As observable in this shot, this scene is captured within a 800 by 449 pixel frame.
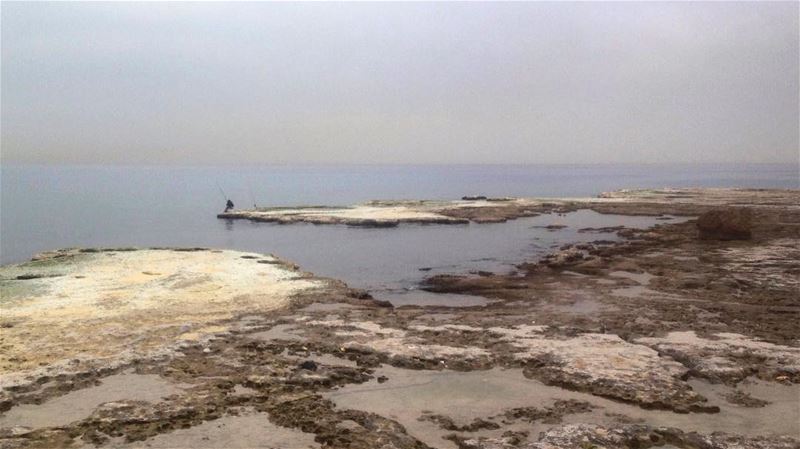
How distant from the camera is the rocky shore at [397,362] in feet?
29.6

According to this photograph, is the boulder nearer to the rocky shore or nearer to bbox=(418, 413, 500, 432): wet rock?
the rocky shore

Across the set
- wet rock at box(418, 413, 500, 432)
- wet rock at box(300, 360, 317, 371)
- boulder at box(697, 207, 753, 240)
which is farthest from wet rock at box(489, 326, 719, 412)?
boulder at box(697, 207, 753, 240)

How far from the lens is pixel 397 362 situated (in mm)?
12102

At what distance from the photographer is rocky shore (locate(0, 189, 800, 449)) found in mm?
9020

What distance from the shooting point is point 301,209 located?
5678cm

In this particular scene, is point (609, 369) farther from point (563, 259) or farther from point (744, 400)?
point (563, 259)

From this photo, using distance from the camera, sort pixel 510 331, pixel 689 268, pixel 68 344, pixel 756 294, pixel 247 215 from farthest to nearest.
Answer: pixel 247 215 → pixel 689 268 → pixel 756 294 → pixel 510 331 → pixel 68 344

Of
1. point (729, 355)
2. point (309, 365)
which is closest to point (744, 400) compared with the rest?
point (729, 355)

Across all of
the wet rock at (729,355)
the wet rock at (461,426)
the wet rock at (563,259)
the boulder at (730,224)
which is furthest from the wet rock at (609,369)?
the boulder at (730,224)

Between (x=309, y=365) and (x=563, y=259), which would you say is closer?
(x=309, y=365)

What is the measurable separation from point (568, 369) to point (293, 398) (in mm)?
5321

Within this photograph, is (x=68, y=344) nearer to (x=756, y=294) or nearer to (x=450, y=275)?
(x=450, y=275)

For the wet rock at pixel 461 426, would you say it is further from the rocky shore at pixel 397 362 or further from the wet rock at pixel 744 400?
the wet rock at pixel 744 400

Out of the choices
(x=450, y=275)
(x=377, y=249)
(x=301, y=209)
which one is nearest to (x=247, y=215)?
(x=301, y=209)
